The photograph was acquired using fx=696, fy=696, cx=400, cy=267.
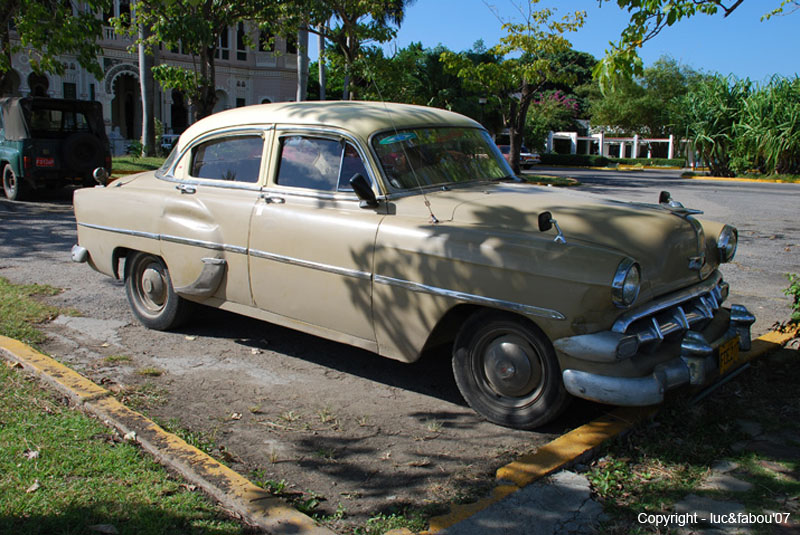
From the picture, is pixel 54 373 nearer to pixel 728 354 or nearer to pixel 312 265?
pixel 312 265

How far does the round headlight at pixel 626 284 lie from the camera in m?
3.36

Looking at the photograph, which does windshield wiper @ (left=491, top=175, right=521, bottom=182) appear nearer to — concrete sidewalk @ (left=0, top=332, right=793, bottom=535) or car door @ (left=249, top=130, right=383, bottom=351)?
car door @ (left=249, top=130, right=383, bottom=351)

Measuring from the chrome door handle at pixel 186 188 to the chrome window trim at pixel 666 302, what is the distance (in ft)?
10.9

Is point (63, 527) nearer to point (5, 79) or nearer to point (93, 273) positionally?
point (93, 273)

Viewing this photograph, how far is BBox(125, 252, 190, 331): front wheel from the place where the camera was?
554cm

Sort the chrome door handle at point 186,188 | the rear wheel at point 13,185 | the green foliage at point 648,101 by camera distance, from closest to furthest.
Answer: the chrome door handle at point 186,188
the rear wheel at point 13,185
the green foliage at point 648,101

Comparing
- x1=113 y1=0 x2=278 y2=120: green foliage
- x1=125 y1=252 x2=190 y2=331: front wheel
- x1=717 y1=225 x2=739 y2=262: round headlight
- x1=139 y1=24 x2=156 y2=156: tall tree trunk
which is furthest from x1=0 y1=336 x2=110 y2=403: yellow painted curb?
x1=139 y1=24 x2=156 y2=156: tall tree trunk

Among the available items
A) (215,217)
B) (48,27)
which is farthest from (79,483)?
(48,27)

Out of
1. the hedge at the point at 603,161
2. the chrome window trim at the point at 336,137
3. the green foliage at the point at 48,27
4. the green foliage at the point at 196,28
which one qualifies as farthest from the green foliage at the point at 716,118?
the chrome window trim at the point at 336,137

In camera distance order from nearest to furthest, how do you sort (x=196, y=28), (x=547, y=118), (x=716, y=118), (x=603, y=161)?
(x=196, y=28) < (x=716, y=118) < (x=603, y=161) < (x=547, y=118)

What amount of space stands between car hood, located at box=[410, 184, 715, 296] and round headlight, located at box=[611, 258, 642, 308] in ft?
0.47

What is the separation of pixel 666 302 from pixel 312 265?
2.11m

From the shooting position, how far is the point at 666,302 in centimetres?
375

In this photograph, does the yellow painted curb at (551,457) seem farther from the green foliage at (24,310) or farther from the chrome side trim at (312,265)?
A: the green foliage at (24,310)
